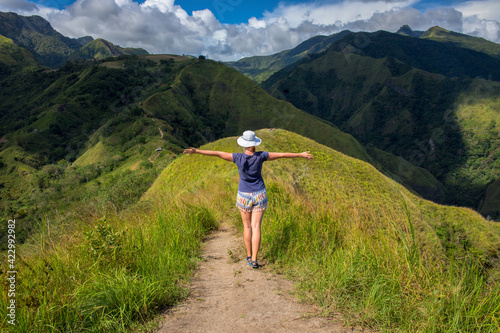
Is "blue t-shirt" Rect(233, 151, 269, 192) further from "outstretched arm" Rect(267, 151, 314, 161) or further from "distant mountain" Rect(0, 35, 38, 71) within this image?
"distant mountain" Rect(0, 35, 38, 71)

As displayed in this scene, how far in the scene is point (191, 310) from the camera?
329 centimetres

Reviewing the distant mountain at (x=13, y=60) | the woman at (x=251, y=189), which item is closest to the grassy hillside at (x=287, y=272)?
the woman at (x=251, y=189)

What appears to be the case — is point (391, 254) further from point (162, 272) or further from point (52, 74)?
point (52, 74)

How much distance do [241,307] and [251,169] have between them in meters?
2.18

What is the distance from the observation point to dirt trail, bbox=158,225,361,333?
2979 millimetres

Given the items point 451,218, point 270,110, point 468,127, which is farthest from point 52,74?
point 468,127

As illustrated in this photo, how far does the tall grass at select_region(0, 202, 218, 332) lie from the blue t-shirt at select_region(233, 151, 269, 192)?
156cm

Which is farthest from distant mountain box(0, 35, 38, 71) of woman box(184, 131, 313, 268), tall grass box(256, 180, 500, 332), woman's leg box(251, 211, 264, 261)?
tall grass box(256, 180, 500, 332)

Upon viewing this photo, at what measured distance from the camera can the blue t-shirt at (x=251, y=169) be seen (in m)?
4.75

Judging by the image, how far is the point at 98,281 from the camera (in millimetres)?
3152

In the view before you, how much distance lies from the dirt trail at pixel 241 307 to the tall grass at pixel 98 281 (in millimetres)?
258

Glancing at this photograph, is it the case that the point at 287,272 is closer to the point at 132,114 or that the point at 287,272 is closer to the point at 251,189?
the point at 251,189

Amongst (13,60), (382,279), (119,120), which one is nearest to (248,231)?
(382,279)

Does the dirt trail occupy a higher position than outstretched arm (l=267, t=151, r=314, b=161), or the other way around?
outstretched arm (l=267, t=151, r=314, b=161)
